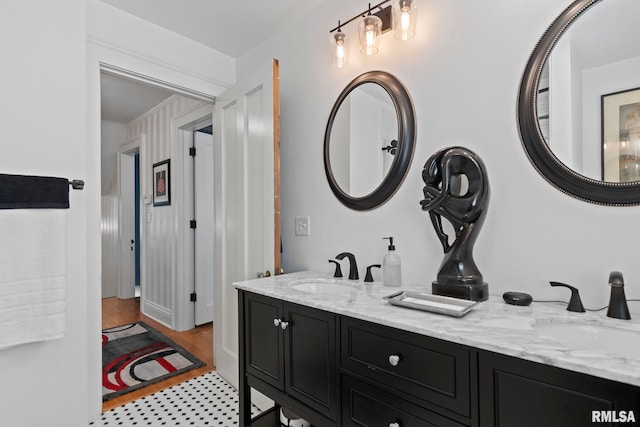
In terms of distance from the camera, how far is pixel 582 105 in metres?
1.14

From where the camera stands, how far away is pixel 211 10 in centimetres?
209

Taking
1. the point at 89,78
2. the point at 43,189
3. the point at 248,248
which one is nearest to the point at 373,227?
the point at 248,248

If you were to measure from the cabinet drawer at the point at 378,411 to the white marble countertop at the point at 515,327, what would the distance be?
0.79ft

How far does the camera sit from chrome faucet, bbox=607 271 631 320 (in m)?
0.97

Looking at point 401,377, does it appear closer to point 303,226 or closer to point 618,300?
point 618,300

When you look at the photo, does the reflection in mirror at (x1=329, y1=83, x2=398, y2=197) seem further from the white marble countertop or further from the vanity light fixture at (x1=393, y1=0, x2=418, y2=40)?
the white marble countertop

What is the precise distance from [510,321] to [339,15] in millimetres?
1827

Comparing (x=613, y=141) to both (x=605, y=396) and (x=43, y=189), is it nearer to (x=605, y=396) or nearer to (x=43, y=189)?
(x=605, y=396)

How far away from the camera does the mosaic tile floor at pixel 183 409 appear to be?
1910mm

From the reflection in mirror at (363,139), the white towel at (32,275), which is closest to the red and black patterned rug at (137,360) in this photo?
the white towel at (32,275)

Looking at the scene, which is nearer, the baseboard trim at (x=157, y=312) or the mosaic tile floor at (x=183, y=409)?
the mosaic tile floor at (x=183, y=409)

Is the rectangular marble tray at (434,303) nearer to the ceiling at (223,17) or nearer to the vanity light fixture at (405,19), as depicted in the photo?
the vanity light fixture at (405,19)

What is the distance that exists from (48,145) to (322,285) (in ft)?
5.10

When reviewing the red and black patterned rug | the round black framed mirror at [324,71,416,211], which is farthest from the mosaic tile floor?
the round black framed mirror at [324,71,416,211]
